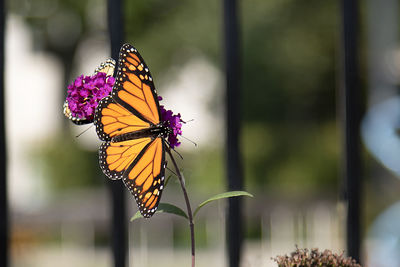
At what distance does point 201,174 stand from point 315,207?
6.01 ft

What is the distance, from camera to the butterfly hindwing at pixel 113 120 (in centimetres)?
106

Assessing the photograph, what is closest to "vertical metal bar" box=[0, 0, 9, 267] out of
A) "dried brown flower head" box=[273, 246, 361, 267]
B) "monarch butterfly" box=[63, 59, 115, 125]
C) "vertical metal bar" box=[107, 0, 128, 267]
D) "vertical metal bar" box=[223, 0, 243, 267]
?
"vertical metal bar" box=[107, 0, 128, 267]

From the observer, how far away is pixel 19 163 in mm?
10211

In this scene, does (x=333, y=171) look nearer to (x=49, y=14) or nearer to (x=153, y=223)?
(x=153, y=223)

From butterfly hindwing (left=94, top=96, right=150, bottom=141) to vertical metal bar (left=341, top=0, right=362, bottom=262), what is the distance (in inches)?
24.1

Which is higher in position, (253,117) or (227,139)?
(253,117)

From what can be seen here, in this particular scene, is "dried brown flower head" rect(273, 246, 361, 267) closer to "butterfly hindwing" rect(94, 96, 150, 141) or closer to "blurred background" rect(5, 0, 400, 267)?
"butterfly hindwing" rect(94, 96, 150, 141)

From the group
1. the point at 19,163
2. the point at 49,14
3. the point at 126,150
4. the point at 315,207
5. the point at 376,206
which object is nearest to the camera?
the point at 126,150

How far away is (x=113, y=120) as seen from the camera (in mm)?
1071

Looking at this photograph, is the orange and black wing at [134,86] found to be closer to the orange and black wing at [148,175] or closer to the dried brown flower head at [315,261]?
the orange and black wing at [148,175]

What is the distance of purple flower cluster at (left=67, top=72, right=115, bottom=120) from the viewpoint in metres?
1.03

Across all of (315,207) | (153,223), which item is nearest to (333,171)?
(315,207)

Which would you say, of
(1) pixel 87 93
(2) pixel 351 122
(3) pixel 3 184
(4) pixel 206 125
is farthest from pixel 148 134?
(4) pixel 206 125

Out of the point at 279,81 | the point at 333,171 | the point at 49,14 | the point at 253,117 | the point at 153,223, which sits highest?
the point at 49,14
